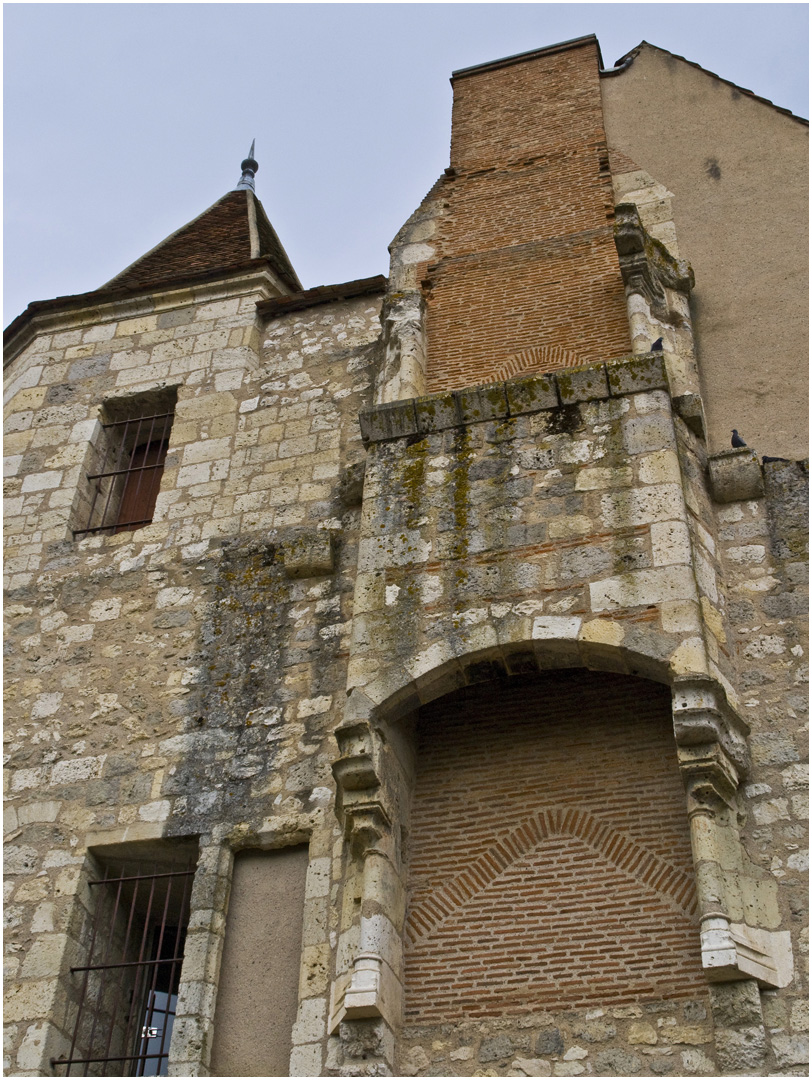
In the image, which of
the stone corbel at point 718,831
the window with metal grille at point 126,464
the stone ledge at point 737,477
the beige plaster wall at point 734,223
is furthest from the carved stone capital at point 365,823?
the window with metal grille at point 126,464

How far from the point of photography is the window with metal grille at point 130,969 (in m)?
7.26

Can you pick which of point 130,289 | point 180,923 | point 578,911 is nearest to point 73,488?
point 130,289

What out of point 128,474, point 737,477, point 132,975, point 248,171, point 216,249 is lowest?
point 132,975

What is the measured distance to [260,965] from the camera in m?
7.00

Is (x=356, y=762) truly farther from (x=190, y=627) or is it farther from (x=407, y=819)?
(x=190, y=627)

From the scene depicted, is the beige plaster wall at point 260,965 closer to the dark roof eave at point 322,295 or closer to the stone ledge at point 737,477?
the stone ledge at point 737,477

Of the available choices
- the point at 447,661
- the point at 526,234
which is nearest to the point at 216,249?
the point at 526,234

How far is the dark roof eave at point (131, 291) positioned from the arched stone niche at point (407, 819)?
4902mm

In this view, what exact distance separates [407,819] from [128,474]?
13.6 feet

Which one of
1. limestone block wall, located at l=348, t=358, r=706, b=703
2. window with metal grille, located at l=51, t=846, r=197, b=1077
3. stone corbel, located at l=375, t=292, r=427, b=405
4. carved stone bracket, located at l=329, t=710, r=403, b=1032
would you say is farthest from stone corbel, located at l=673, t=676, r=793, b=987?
stone corbel, located at l=375, t=292, r=427, b=405

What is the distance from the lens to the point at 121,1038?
7.46 metres

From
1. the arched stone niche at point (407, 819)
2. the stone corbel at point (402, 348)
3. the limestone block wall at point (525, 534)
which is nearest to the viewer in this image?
the arched stone niche at point (407, 819)

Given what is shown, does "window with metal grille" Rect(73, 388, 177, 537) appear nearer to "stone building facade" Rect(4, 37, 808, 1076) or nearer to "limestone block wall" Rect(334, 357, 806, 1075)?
"stone building facade" Rect(4, 37, 808, 1076)

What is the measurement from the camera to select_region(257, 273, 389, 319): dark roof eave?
10320mm
